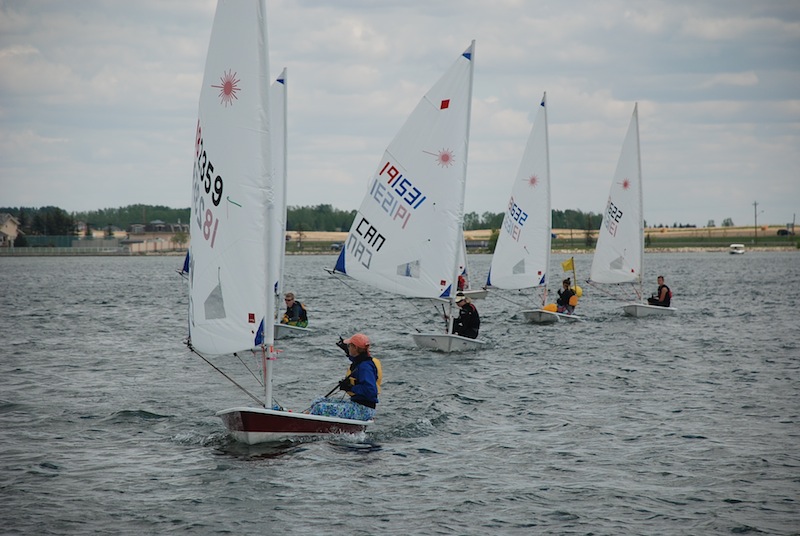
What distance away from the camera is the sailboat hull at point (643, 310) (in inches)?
1452

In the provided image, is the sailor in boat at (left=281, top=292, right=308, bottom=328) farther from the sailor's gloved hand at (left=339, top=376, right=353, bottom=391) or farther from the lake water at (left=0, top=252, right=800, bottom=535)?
the sailor's gloved hand at (left=339, top=376, right=353, bottom=391)

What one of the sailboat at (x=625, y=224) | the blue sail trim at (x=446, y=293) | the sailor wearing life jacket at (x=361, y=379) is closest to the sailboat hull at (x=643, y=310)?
the sailboat at (x=625, y=224)

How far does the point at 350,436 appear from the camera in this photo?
49.3ft

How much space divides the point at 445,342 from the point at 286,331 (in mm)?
6803

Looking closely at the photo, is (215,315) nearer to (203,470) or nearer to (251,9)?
(203,470)

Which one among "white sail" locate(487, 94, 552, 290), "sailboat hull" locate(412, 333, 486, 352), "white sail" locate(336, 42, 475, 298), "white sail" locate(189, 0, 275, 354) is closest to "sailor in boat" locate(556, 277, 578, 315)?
"white sail" locate(487, 94, 552, 290)

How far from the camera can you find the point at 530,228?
35094 mm

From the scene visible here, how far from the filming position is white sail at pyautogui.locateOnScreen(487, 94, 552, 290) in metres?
35.0

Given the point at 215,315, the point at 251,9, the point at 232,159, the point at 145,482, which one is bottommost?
the point at 145,482

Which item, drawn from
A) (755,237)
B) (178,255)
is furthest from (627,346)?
(755,237)

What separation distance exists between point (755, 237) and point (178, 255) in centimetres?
12151

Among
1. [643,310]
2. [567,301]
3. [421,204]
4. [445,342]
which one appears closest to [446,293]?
[445,342]

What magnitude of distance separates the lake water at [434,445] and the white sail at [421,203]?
2.42m

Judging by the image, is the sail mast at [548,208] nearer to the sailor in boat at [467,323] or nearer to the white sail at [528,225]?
the white sail at [528,225]
